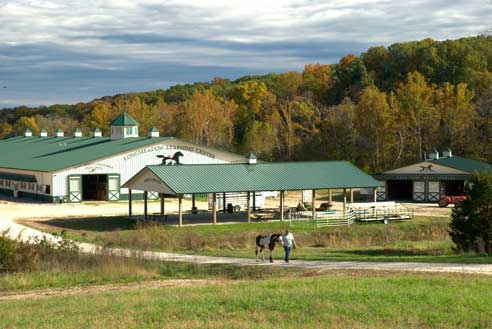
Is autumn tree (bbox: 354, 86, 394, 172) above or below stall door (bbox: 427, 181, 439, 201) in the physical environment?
above

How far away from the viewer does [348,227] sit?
41219 mm

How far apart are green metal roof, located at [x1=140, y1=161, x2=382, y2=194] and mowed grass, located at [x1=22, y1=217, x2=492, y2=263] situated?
251 cm

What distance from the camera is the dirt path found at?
19.7 m

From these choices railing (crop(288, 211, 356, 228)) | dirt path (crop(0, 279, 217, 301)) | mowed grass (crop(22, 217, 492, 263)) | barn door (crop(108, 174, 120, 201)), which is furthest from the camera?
barn door (crop(108, 174, 120, 201))

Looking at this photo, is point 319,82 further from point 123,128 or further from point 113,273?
point 113,273

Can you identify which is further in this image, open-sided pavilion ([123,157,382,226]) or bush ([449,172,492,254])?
open-sided pavilion ([123,157,382,226])

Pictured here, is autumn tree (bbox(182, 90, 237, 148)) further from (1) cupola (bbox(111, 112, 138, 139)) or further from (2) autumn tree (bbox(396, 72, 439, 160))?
(1) cupola (bbox(111, 112, 138, 139))

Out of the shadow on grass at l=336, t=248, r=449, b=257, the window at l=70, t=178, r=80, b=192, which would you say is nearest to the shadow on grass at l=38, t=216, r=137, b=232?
the window at l=70, t=178, r=80, b=192

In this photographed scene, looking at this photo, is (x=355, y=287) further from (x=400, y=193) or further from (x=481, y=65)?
(x=481, y=65)

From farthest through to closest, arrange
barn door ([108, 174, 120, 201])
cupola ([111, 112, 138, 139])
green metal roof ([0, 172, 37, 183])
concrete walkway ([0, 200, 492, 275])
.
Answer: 1. cupola ([111, 112, 138, 139])
2. green metal roof ([0, 172, 37, 183])
3. barn door ([108, 174, 120, 201])
4. concrete walkway ([0, 200, 492, 275])

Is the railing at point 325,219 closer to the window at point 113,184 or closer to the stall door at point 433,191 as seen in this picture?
the stall door at point 433,191

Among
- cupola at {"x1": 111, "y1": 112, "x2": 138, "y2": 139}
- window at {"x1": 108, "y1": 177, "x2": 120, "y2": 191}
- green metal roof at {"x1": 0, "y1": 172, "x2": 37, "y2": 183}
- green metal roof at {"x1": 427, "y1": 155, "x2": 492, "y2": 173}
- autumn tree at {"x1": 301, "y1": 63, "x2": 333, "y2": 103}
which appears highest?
autumn tree at {"x1": 301, "y1": 63, "x2": 333, "y2": 103}

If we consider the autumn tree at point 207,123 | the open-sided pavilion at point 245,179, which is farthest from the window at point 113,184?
the autumn tree at point 207,123

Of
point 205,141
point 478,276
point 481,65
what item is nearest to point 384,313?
point 478,276
